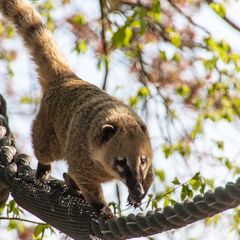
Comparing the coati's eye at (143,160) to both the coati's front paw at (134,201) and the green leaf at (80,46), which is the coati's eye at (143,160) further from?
the green leaf at (80,46)

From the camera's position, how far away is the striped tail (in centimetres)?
638

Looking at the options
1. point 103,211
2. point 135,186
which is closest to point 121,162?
point 135,186

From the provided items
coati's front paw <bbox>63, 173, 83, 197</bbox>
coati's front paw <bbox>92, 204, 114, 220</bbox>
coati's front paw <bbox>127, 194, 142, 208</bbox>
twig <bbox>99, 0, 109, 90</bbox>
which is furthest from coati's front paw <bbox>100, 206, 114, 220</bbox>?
twig <bbox>99, 0, 109, 90</bbox>

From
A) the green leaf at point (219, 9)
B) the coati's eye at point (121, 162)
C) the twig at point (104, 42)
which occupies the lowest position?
the twig at point (104, 42)

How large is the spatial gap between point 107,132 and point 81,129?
1.00 feet

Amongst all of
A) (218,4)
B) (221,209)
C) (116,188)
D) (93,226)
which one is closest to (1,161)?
(93,226)

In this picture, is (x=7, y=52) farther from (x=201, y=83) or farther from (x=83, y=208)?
(x=83, y=208)

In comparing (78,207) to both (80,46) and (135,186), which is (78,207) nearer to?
(135,186)

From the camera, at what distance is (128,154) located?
511cm

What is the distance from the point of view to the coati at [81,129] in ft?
16.8

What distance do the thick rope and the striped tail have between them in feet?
2.32

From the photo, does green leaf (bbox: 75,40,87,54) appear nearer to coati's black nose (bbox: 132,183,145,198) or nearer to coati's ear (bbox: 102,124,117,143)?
coati's ear (bbox: 102,124,117,143)

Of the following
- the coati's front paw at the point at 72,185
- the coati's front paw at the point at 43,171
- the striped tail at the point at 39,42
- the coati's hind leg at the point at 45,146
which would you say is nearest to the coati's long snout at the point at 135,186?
the coati's front paw at the point at 72,185

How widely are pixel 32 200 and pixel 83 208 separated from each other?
42cm
